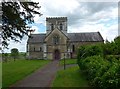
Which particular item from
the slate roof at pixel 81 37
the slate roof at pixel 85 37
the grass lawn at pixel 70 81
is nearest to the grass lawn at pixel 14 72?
the grass lawn at pixel 70 81

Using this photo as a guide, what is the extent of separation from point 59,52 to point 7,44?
54.8 m

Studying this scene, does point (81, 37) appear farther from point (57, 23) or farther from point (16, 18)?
point (16, 18)

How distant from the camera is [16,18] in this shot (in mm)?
20844

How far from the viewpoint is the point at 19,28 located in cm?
2141

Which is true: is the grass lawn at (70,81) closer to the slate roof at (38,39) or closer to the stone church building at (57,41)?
the stone church building at (57,41)

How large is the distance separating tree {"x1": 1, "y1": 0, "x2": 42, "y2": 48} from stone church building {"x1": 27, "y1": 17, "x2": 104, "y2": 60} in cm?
5342

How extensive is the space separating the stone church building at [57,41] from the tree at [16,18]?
53.4m

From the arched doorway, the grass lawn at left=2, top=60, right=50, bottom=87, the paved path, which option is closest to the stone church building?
the arched doorway

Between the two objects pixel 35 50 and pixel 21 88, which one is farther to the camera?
pixel 35 50

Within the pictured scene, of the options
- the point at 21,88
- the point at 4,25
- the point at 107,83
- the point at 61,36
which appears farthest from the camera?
the point at 61,36

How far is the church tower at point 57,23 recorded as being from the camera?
78.7m

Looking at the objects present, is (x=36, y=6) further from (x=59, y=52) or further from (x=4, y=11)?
(x=59, y=52)

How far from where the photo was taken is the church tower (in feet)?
258

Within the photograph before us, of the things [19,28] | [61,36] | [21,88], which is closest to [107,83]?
[21,88]
